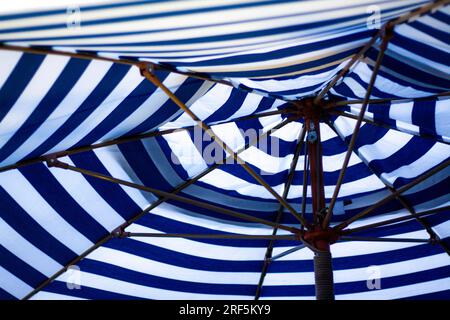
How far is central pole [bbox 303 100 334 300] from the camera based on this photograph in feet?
15.2

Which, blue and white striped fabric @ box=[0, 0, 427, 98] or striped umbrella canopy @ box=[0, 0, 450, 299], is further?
striped umbrella canopy @ box=[0, 0, 450, 299]

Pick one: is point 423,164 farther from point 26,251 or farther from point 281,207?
point 26,251

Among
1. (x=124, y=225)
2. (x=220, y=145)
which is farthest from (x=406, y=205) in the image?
(x=124, y=225)

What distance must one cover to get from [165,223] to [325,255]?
188 cm

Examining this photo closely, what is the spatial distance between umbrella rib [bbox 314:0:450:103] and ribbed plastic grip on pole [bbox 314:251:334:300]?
3.62ft

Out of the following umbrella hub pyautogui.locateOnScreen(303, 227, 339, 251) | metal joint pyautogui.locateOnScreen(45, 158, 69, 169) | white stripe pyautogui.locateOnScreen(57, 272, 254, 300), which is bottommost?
umbrella hub pyautogui.locateOnScreen(303, 227, 339, 251)

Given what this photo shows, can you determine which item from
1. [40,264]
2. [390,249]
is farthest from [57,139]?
[390,249]

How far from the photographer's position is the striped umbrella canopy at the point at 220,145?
3453mm

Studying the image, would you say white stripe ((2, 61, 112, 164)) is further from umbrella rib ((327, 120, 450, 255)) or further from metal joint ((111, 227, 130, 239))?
umbrella rib ((327, 120, 450, 255))

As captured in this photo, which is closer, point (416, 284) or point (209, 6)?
point (209, 6)

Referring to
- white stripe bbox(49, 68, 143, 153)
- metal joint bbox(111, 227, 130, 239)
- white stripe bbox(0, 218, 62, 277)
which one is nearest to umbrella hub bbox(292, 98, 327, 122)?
white stripe bbox(49, 68, 143, 153)

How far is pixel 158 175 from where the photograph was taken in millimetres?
5695

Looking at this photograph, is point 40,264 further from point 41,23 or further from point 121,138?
point 41,23
